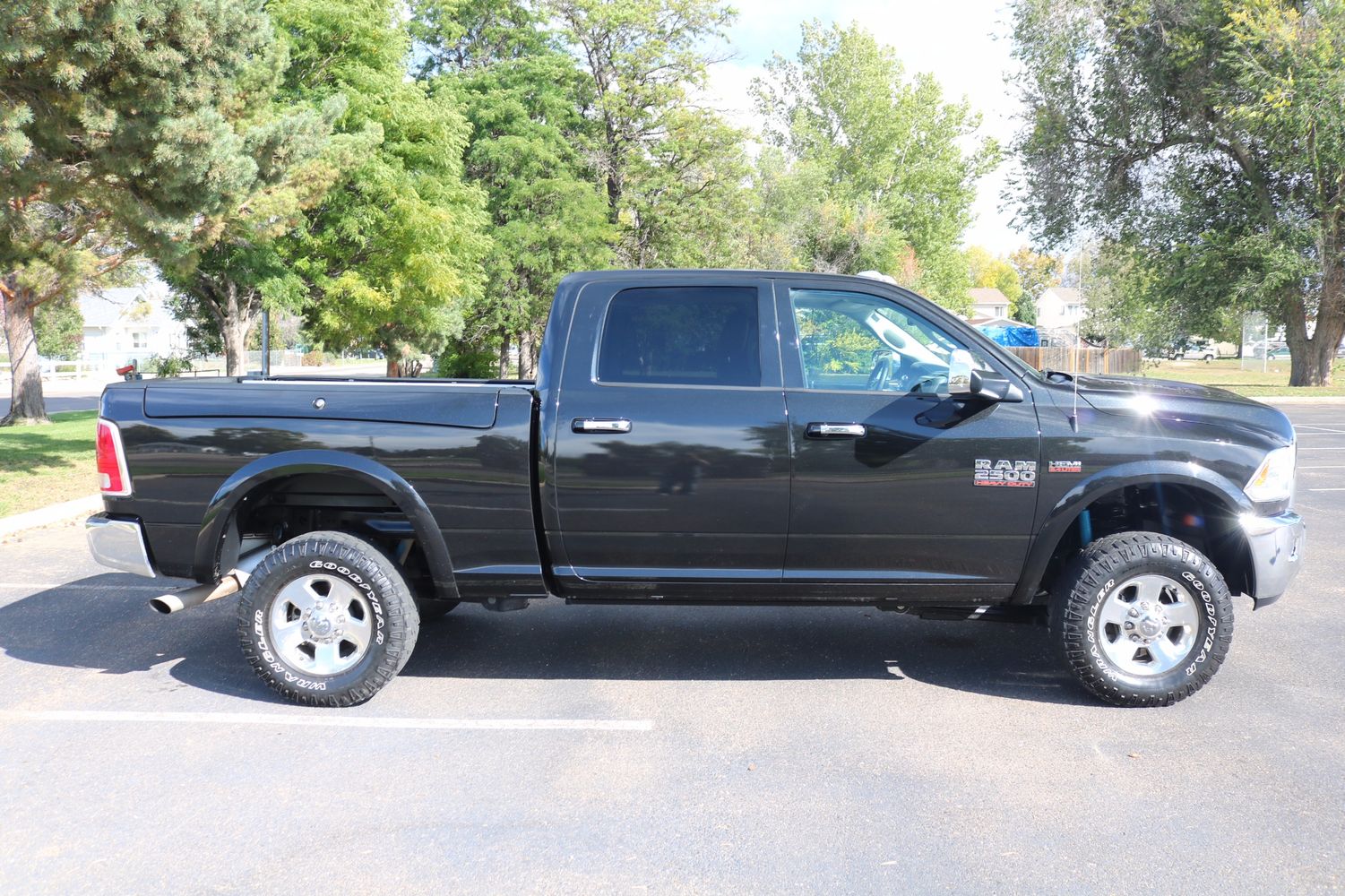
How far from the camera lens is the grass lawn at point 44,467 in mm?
11539

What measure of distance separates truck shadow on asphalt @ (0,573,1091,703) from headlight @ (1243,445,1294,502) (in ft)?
4.16

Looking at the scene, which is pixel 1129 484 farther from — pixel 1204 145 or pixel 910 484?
pixel 1204 145

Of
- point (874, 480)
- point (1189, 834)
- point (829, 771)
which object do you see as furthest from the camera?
point (874, 480)

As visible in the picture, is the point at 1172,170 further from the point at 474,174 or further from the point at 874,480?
the point at 874,480

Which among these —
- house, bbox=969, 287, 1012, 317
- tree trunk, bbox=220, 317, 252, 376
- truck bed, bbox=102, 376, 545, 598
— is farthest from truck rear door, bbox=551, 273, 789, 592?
house, bbox=969, 287, 1012, 317

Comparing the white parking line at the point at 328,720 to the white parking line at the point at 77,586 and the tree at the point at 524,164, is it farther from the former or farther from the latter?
the tree at the point at 524,164

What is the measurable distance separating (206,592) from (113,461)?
0.76 m

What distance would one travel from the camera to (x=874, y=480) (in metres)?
4.91

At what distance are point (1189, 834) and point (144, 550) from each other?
4642 millimetres

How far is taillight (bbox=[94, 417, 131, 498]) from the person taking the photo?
16.6ft

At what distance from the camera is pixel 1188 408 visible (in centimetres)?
500

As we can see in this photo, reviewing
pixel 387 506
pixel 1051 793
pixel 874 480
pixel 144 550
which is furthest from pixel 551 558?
pixel 1051 793

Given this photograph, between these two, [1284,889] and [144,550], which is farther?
[144,550]

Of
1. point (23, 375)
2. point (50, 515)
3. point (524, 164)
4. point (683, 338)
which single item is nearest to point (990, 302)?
point (524, 164)
